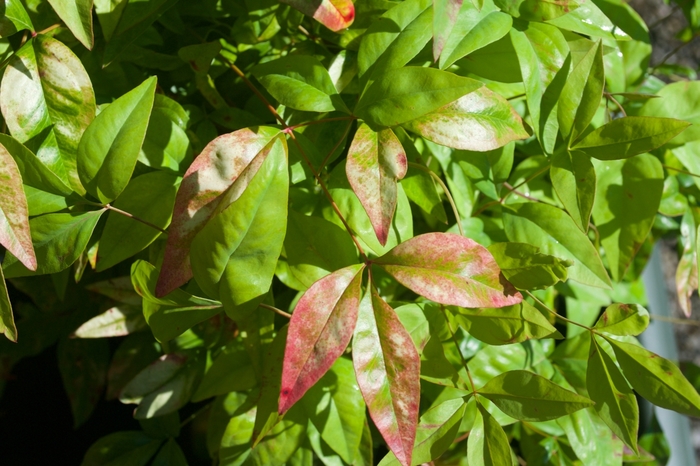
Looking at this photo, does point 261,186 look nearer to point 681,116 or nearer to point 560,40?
point 560,40

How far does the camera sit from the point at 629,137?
15.1 inches

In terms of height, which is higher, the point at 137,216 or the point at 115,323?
the point at 137,216

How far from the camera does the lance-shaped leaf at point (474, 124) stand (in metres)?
0.35

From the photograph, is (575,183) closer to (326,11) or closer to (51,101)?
(326,11)

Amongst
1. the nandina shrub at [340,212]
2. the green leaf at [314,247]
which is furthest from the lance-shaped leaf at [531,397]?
the green leaf at [314,247]

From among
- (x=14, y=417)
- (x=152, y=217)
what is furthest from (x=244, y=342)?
(x=14, y=417)

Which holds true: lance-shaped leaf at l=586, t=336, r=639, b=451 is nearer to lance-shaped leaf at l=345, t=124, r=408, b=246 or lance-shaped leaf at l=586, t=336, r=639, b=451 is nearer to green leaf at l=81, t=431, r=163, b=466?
lance-shaped leaf at l=345, t=124, r=408, b=246

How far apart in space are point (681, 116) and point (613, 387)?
0.24 metres

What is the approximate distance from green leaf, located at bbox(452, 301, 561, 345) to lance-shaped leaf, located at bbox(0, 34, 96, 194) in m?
0.26

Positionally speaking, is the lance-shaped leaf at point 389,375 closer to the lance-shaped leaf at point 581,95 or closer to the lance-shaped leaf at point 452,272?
the lance-shaped leaf at point 452,272

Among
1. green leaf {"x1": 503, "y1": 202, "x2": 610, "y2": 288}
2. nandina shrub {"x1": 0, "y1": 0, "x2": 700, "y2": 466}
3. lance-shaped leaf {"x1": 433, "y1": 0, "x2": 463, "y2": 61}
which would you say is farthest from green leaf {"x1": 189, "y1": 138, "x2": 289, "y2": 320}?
green leaf {"x1": 503, "y1": 202, "x2": 610, "y2": 288}

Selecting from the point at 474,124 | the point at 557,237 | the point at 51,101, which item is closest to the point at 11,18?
the point at 51,101

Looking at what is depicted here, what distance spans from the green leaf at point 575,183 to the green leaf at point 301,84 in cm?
15

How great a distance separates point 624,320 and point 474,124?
17 centimetres
